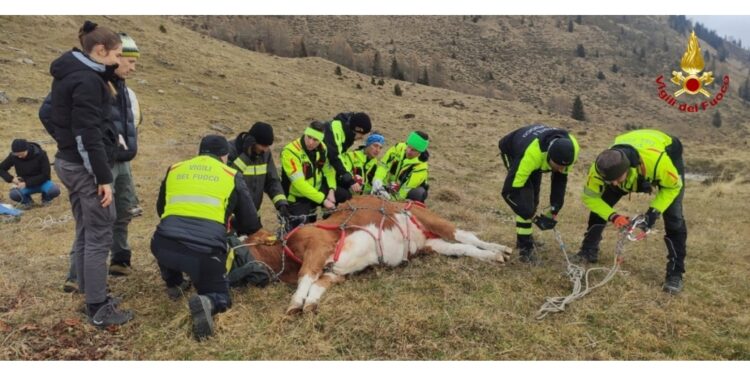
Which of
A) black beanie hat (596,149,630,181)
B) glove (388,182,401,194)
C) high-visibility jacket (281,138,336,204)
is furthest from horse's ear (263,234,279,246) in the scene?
black beanie hat (596,149,630,181)

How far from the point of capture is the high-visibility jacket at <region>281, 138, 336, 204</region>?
18.6ft

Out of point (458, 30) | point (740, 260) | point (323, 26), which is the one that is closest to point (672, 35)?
point (458, 30)

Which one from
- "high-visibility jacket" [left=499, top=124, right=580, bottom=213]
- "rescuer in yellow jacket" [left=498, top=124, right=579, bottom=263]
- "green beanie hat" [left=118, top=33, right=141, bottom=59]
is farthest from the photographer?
"high-visibility jacket" [left=499, top=124, right=580, bottom=213]

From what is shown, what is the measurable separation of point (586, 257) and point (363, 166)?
3.18 meters

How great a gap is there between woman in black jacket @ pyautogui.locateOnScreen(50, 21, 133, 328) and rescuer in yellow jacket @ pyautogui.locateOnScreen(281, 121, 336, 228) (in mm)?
2204

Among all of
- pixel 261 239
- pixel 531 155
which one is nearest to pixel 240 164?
pixel 261 239

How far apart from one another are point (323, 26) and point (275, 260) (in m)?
72.2

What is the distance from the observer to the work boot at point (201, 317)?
11.3ft

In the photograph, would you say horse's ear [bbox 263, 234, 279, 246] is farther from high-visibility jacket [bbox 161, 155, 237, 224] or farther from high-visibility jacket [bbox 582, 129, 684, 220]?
high-visibility jacket [bbox 582, 129, 684, 220]

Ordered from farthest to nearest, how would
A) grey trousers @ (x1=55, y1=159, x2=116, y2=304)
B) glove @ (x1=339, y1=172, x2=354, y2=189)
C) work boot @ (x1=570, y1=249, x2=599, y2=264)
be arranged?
1. glove @ (x1=339, y1=172, x2=354, y2=189)
2. work boot @ (x1=570, y1=249, x2=599, y2=264)
3. grey trousers @ (x1=55, y1=159, x2=116, y2=304)

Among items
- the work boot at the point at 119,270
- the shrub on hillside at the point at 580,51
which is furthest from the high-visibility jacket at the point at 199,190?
the shrub on hillside at the point at 580,51

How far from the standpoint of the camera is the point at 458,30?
8038 centimetres

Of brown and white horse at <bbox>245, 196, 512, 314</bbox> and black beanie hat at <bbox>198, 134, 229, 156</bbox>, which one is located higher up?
black beanie hat at <bbox>198, 134, 229, 156</bbox>

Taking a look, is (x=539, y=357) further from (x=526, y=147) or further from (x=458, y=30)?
(x=458, y=30)
